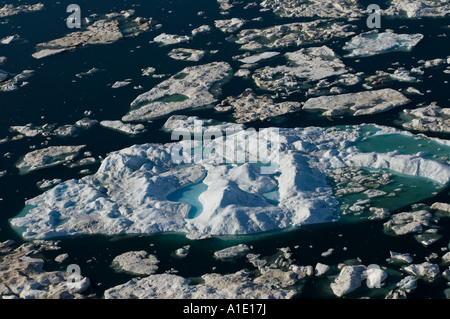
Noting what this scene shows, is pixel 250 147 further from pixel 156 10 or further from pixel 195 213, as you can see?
pixel 156 10

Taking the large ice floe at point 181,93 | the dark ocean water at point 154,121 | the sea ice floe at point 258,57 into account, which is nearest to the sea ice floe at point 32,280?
the dark ocean water at point 154,121

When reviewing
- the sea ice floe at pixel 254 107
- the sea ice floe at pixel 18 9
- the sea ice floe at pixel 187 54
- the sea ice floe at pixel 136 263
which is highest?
the sea ice floe at pixel 18 9

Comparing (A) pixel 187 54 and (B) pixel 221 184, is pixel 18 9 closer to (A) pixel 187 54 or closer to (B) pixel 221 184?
(A) pixel 187 54

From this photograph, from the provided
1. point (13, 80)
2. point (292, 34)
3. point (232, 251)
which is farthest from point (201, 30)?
point (232, 251)

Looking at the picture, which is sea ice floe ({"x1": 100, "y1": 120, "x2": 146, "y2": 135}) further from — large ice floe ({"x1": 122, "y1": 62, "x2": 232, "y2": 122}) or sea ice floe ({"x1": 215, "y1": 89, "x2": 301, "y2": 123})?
sea ice floe ({"x1": 215, "y1": 89, "x2": 301, "y2": 123})

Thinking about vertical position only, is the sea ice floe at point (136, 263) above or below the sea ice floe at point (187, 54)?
above

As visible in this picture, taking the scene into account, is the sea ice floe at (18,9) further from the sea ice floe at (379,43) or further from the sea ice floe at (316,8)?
the sea ice floe at (379,43)

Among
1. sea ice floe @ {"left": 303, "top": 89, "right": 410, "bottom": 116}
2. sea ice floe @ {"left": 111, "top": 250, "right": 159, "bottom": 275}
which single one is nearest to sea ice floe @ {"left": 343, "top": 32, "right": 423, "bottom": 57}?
sea ice floe @ {"left": 303, "top": 89, "right": 410, "bottom": 116}

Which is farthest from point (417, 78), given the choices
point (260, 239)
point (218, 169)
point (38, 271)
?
point (38, 271)
